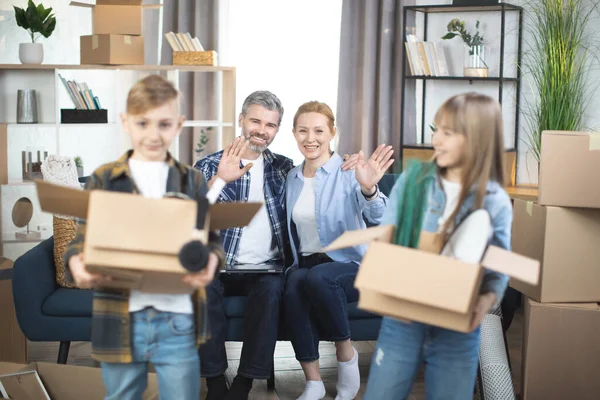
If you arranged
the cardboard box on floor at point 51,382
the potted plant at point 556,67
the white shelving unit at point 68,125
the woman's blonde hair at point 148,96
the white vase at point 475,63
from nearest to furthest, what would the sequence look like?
1. the woman's blonde hair at point 148,96
2. the cardboard box on floor at point 51,382
3. the potted plant at point 556,67
4. the white shelving unit at point 68,125
5. the white vase at point 475,63

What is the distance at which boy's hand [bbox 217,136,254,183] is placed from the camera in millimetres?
2795

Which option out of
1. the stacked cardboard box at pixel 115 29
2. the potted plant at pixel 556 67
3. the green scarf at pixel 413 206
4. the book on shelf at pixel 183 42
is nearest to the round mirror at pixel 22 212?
the stacked cardboard box at pixel 115 29

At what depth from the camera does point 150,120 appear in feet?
6.06

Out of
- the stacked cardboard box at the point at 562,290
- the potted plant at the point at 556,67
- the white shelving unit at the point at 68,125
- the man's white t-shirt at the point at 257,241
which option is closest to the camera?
the stacked cardboard box at the point at 562,290

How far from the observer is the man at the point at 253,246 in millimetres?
2838

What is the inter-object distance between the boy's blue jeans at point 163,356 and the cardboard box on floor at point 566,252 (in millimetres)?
1380

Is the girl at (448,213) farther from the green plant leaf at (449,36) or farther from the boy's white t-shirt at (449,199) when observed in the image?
the green plant leaf at (449,36)

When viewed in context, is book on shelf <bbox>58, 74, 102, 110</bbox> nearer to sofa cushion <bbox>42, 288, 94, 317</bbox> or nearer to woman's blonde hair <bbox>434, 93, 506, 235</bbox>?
sofa cushion <bbox>42, 288, 94, 317</bbox>

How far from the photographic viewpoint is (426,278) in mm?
1798

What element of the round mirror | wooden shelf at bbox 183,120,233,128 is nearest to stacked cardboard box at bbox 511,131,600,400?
wooden shelf at bbox 183,120,233,128

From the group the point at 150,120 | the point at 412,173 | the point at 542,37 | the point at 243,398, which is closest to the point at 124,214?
the point at 150,120

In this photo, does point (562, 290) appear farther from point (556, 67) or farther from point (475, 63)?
point (475, 63)

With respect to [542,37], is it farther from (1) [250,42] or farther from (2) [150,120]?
(2) [150,120]

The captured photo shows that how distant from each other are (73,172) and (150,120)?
154 centimetres
